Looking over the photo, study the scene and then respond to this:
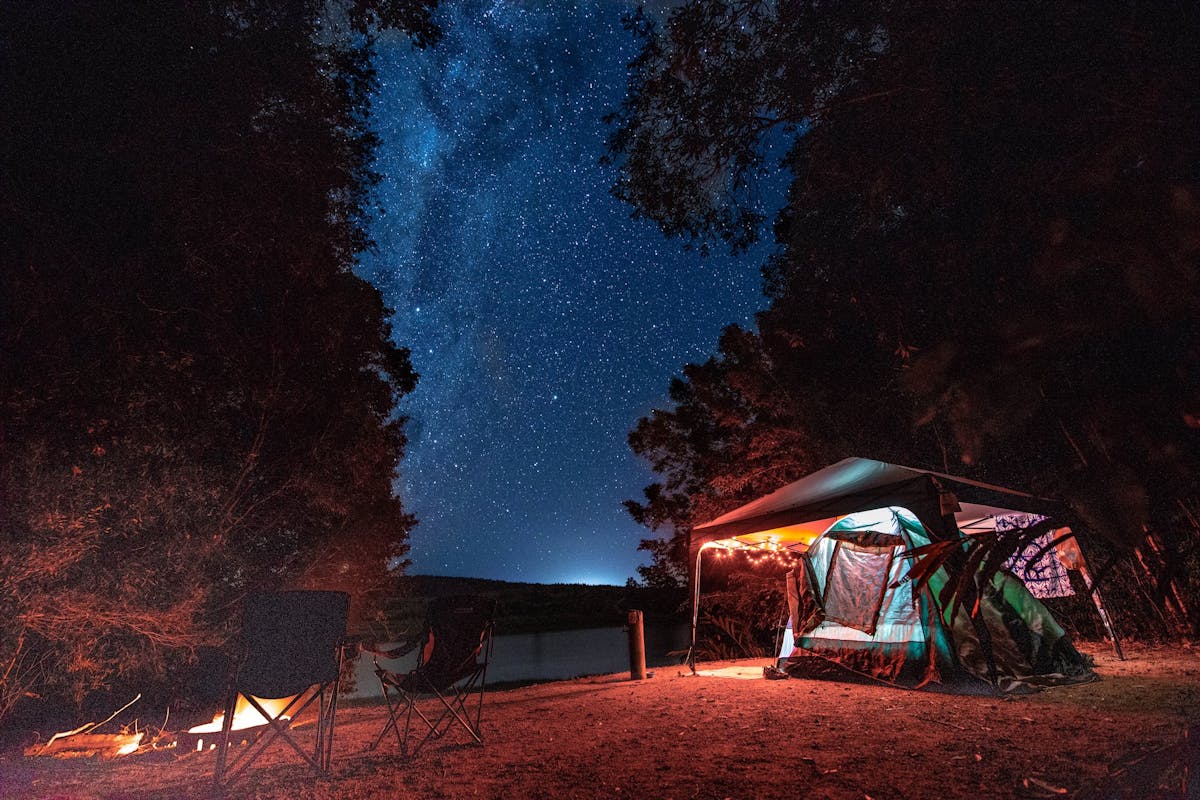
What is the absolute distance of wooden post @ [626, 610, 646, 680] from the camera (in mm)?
7516

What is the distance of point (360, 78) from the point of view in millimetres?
5855

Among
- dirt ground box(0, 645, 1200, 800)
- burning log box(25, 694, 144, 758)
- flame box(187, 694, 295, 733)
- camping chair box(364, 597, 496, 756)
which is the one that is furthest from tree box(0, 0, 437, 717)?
camping chair box(364, 597, 496, 756)

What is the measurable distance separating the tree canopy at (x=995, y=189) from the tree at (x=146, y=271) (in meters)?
2.52

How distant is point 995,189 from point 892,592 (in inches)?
165

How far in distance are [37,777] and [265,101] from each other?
14.2 feet

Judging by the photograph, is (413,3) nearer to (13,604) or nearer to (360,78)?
(360,78)

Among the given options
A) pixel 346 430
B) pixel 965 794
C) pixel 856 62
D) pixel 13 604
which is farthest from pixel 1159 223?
pixel 346 430

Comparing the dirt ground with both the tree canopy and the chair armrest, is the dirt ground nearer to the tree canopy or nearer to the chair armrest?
the chair armrest

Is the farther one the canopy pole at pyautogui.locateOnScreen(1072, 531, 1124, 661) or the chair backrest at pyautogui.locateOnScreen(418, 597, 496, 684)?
the canopy pole at pyautogui.locateOnScreen(1072, 531, 1124, 661)

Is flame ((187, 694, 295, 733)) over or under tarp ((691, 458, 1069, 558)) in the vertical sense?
under

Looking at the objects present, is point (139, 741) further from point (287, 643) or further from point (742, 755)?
point (742, 755)

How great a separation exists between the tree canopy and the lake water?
7.20 m

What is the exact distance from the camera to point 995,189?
307 cm

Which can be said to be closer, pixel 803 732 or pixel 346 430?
pixel 803 732
